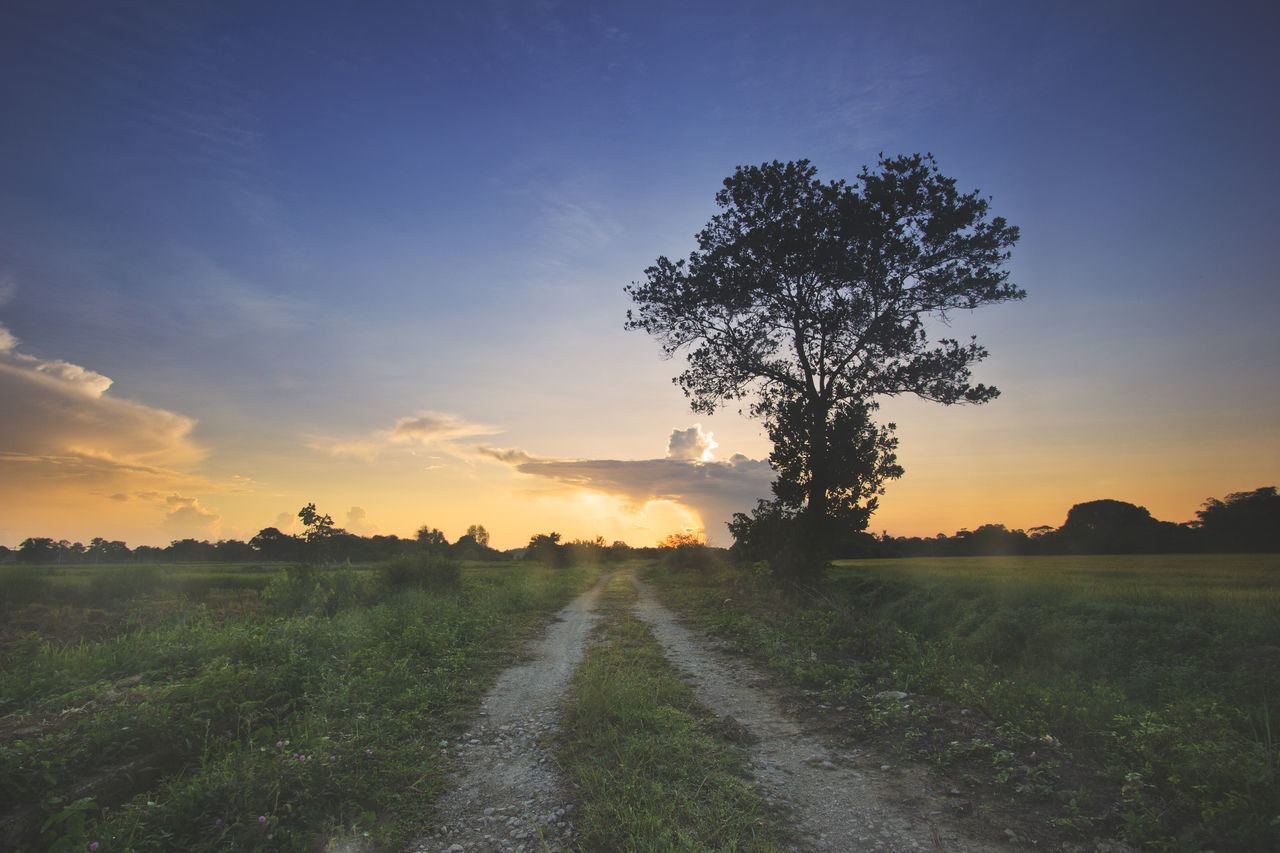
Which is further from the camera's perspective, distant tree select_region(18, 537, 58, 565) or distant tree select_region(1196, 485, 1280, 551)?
distant tree select_region(18, 537, 58, 565)

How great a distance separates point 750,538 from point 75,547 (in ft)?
185

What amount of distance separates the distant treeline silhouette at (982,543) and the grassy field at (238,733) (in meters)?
8.34

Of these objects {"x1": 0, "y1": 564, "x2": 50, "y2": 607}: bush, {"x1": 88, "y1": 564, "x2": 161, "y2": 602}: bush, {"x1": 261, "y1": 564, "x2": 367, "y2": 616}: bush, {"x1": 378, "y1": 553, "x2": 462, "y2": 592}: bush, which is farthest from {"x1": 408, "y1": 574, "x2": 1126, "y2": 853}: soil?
{"x1": 0, "y1": 564, "x2": 50, "y2": 607}: bush

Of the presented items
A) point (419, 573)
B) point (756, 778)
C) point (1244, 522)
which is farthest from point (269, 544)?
point (1244, 522)

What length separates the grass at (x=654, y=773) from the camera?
4.00 metres

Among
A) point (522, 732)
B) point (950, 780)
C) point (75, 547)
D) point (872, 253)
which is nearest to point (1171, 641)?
point (950, 780)

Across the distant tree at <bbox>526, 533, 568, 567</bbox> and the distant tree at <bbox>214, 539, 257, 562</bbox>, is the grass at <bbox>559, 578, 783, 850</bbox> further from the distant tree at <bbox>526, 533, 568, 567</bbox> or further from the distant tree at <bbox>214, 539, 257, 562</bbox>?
the distant tree at <bbox>214, 539, 257, 562</bbox>

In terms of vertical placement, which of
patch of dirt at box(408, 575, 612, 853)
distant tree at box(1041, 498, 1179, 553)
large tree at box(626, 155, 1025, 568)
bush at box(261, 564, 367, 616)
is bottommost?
patch of dirt at box(408, 575, 612, 853)

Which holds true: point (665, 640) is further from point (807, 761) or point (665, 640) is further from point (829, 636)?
point (807, 761)

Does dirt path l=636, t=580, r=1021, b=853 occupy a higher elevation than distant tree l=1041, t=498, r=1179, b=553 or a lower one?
lower

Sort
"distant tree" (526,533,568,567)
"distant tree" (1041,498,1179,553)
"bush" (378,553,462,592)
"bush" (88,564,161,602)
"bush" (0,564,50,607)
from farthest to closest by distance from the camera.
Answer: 1. "distant tree" (526,533,568,567)
2. "distant tree" (1041,498,1179,553)
3. "bush" (88,564,161,602)
4. "bush" (0,564,50,607)
5. "bush" (378,553,462,592)

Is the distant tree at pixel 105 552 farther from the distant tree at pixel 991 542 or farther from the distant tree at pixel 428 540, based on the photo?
the distant tree at pixel 991 542

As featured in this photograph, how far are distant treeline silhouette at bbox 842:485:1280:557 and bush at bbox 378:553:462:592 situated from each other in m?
14.9

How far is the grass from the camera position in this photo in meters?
4.00
